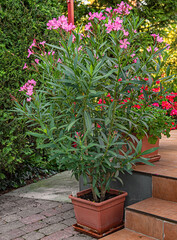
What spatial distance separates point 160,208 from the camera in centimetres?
292

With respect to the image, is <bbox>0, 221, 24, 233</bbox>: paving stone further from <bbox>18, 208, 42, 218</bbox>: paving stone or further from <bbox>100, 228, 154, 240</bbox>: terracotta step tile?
<bbox>100, 228, 154, 240</bbox>: terracotta step tile

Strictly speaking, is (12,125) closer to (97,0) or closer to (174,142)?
(174,142)

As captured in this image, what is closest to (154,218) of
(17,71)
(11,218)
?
(11,218)

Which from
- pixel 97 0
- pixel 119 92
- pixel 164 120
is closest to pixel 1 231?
pixel 119 92

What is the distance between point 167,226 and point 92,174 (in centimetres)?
84

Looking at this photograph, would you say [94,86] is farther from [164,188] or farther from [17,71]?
[17,71]

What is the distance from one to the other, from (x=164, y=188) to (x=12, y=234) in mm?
1656

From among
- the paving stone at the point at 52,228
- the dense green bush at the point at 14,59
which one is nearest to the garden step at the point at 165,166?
the paving stone at the point at 52,228

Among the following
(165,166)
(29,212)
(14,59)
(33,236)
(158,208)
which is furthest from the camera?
(14,59)

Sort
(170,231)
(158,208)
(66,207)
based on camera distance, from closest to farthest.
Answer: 1. (170,231)
2. (158,208)
3. (66,207)

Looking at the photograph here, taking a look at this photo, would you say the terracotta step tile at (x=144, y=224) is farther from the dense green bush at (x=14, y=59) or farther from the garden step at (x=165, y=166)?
the dense green bush at (x=14, y=59)

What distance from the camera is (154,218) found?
278cm

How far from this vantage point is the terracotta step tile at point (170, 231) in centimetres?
263

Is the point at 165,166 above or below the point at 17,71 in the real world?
below
